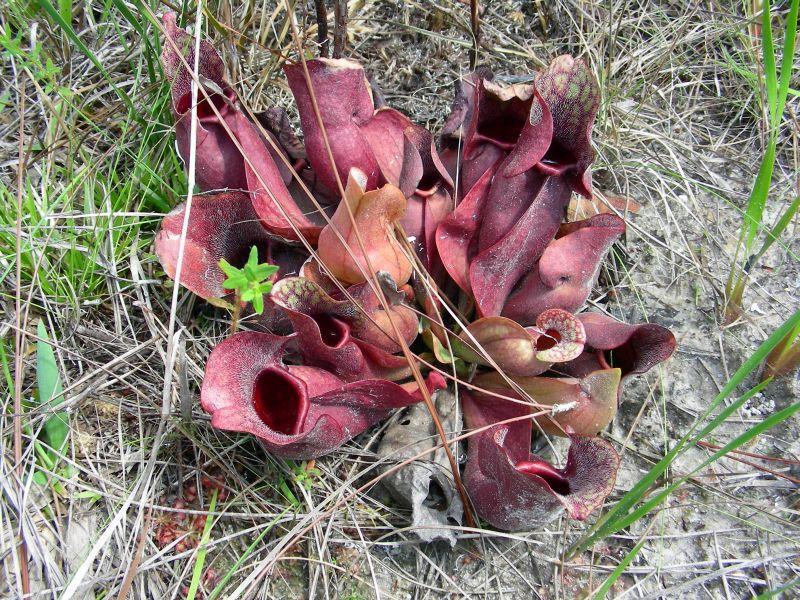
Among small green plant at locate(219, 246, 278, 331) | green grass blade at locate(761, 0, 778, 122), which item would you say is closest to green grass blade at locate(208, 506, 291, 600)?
small green plant at locate(219, 246, 278, 331)

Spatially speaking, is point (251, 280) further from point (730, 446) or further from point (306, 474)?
point (730, 446)

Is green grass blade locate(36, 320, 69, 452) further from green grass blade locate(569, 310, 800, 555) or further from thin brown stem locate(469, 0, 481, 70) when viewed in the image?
thin brown stem locate(469, 0, 481, 70)

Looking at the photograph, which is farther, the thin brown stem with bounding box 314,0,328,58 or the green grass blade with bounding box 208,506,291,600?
the thin brown stem with bounding box 314,0,328,58

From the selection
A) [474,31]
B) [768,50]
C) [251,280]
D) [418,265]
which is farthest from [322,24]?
[768,50]

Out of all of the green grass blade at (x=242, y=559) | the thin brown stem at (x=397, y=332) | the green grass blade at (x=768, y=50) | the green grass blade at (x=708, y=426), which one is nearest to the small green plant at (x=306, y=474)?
the green grass blade at (x=242, y=559)

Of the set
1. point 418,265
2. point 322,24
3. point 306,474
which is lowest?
point 306,474

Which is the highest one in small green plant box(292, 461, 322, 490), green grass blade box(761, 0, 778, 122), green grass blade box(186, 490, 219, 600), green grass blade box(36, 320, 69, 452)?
green grass blade box(761, 0, 778, 122)
